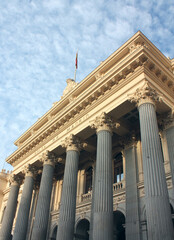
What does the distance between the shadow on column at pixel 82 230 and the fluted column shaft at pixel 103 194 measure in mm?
7435

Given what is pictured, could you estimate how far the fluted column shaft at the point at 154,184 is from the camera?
1045 cm

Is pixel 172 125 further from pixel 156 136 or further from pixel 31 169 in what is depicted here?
pixel 31 169

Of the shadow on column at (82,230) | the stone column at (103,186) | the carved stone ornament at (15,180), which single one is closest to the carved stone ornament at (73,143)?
the stone column at (103,186)

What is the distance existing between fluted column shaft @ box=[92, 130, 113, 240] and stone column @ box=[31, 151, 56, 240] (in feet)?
21.2

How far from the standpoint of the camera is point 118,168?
19688 mm

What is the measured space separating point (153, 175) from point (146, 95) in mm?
4721

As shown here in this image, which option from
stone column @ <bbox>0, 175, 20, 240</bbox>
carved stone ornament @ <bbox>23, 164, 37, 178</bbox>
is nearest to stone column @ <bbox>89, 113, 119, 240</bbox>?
carved stone ornament @ <bbox>23, 164, 37, 178</bbox>

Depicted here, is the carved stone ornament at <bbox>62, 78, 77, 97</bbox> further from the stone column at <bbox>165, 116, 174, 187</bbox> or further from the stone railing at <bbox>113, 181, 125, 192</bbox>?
the stone column at <bbox>165, 116, 174, 187</bbox>

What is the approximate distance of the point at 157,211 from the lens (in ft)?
35.3

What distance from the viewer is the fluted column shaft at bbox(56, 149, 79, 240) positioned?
609 inches

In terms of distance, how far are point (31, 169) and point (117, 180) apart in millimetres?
8866

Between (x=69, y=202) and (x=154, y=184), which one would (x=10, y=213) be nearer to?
(x=69, y=202)

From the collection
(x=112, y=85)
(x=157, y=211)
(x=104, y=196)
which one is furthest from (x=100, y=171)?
(x=112, y=85)

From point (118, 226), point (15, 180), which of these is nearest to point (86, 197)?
point (118, 226)
